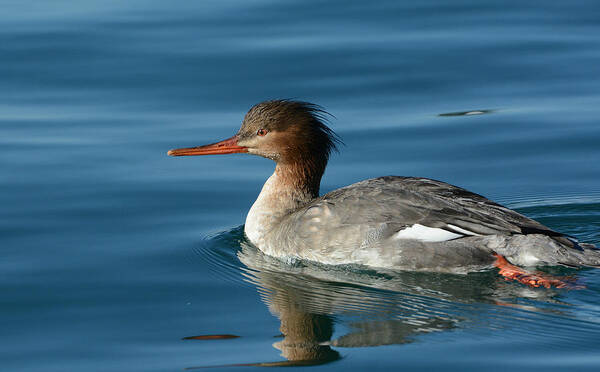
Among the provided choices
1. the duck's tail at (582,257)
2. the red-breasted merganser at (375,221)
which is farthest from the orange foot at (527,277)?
the duck's tail at (582,257)

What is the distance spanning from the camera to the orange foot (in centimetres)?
684

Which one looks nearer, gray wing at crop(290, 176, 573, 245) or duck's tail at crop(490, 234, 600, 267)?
duck's tail at crop(490, 234, 600, 267)

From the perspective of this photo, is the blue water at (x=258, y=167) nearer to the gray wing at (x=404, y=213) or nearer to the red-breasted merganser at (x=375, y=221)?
the red-breasted merganser at (x=375, y=221)

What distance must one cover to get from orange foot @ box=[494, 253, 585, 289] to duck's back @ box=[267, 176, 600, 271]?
0.22 feet

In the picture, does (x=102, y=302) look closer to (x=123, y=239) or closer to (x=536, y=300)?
(x=123, y=239)

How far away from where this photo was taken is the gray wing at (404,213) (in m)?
7.26

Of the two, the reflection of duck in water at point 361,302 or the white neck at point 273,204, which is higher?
the white neck at point 273,204

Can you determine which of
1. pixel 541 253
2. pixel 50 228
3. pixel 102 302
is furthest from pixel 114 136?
pixel 541 253

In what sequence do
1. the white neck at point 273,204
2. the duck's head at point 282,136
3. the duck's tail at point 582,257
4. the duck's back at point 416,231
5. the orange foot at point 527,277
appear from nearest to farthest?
the orange foot at point 527,277 < the duck's tail at point 582,257 < the duck's back at point 416,231 < the white neck at point 273,204 < the duck's head at point 282,136

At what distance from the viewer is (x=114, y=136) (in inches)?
400

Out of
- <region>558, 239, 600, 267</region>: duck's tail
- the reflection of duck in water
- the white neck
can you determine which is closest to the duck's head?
the white neck

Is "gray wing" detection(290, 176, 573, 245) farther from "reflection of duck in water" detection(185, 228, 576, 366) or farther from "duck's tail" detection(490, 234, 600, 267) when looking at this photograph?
"reflection of duck in water" detection(185, 228, 576, 366)

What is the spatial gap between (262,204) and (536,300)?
8.39 feet

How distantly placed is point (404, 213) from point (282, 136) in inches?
57.1
